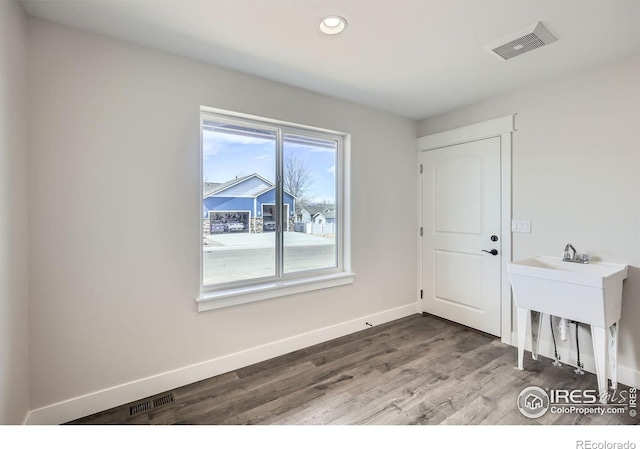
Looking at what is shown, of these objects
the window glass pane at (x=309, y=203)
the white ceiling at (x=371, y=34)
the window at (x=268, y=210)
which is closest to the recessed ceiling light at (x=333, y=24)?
the white ceiling at (x=371, y=34)

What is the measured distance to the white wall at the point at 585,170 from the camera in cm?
219

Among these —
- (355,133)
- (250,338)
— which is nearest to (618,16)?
(355,133)

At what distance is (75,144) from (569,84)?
12.0 feet

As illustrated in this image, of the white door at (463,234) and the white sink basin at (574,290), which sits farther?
the white door at (463,234)

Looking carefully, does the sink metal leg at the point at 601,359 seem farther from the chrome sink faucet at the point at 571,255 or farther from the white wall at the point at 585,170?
the chrome sink faucet at the point at 571,255

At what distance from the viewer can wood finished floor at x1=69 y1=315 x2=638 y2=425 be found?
6.06 feet

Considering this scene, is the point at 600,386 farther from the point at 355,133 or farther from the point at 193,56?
the point at 193,56

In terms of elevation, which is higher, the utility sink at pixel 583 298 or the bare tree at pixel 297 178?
the bare tree at pixel 297 178

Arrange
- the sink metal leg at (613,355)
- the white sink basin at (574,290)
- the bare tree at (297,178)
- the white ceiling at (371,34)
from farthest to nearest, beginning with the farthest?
the bare tree at (297,178)
the sink metal leg at (613,355)
the white sink basin at (574,290)
the white ceiling at (371,34)

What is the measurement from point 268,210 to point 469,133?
222 centimetres

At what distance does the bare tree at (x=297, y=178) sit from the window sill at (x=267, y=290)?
689mm

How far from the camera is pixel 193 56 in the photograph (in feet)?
7.15

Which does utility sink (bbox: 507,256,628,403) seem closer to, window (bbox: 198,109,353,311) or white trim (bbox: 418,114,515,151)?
white trim (bbox: 418,114,515,151)

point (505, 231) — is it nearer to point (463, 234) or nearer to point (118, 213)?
point (463, 234)
